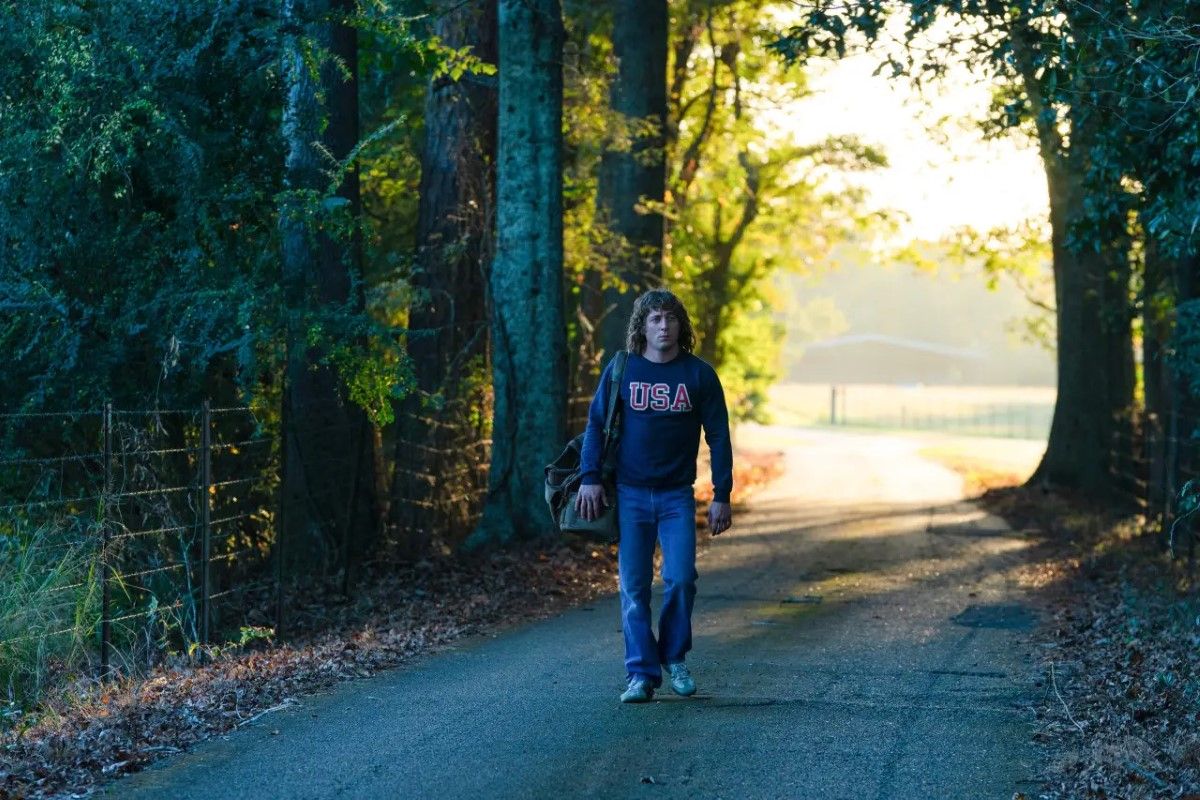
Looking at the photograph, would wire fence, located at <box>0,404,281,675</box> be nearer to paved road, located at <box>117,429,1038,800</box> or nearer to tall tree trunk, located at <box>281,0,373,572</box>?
tall tree trunk, located at <box>281,0,373,572</box>

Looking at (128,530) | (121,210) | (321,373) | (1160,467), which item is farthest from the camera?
(1160,467)

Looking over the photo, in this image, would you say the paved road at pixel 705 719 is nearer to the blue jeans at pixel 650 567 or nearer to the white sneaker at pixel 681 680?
the white sneaker at pixel 681 680

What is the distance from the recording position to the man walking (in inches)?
322

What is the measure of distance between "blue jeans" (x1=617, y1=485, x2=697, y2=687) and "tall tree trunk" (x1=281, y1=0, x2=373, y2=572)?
483 cm

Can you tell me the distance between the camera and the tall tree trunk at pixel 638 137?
21.9 meters

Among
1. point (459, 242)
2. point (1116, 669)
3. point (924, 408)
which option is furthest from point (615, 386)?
point (924, 408)

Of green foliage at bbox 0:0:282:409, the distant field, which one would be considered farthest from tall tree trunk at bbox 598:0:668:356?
the distant field

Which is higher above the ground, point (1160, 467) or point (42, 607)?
point (1160, 467)

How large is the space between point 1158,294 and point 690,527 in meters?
17.1

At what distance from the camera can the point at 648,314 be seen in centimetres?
818

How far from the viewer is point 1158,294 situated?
75.8 ft

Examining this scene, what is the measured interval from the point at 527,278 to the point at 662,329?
25.2 feet

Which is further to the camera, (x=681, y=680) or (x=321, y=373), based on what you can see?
(x=321, y=373)

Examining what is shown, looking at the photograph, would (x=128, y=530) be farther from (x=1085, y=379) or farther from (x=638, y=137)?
(x=1085, y=379)
